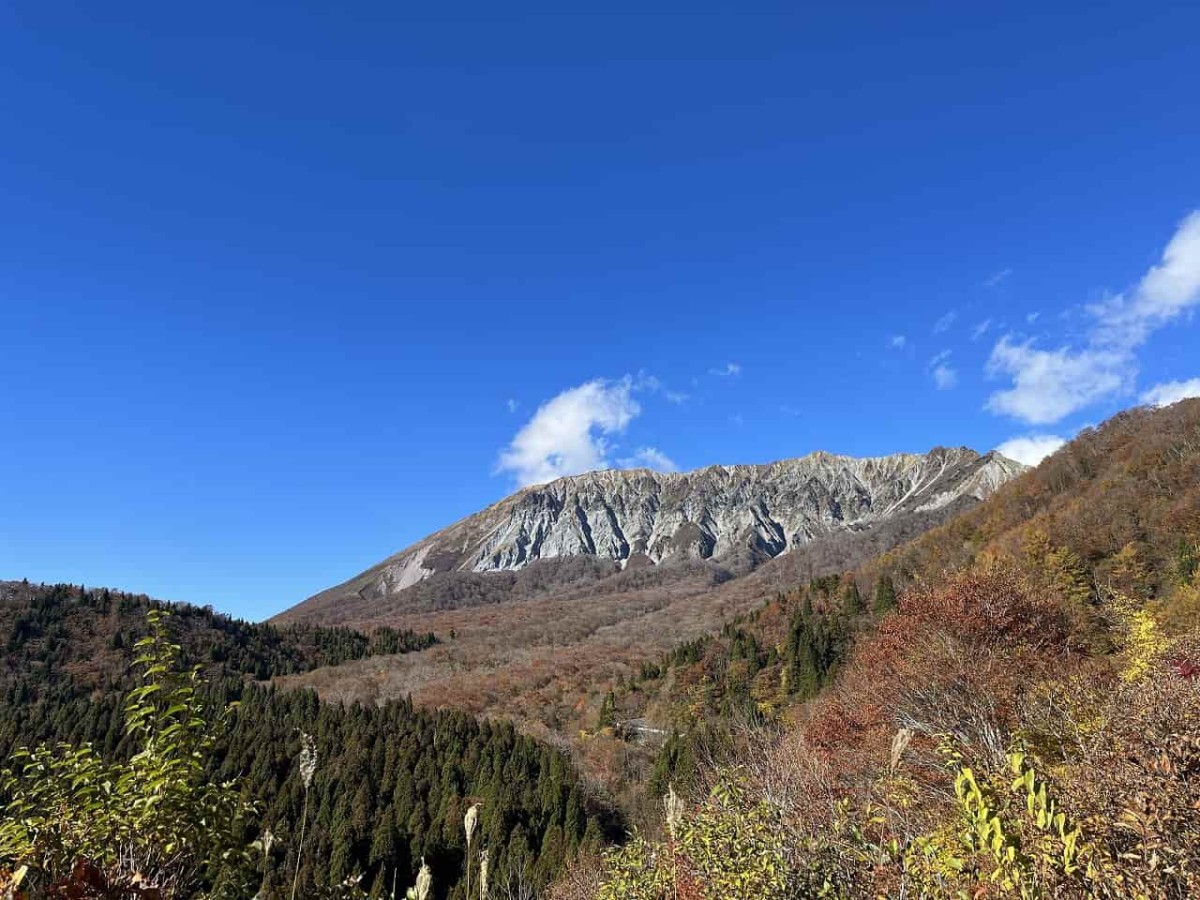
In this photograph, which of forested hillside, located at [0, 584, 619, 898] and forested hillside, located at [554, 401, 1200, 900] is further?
forested hillside, located at [0, 584, 619, 898]

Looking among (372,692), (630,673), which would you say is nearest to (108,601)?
(372,692)

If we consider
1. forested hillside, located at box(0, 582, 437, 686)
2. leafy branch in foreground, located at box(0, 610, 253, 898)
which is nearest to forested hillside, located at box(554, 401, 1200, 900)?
leafy branch in foreground, located at box(0, 610, 253, 898)

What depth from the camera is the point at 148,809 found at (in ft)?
14.2

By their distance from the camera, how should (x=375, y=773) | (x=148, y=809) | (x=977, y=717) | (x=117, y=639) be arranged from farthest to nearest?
(x=117, y=639) → (x=375, y=773) → (x=977, y=717) → (x=148, y=809)

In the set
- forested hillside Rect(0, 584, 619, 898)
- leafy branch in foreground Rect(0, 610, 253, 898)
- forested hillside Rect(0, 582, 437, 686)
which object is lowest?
forested hillside Rect(0, 584, 619, 898)

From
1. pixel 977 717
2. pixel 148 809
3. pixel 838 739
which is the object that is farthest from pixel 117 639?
pixel 148 809

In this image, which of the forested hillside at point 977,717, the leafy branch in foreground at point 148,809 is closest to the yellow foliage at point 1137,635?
the forested hillside at point 977,717

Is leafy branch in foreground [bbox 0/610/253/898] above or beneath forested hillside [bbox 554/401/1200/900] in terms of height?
above

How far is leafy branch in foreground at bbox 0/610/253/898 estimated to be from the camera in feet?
13.6

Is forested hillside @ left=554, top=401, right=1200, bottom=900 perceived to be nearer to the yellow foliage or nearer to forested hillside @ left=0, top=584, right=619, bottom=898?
the yellow foliage

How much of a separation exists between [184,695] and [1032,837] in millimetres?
6021

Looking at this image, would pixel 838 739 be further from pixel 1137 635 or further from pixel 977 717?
pixel 977 717

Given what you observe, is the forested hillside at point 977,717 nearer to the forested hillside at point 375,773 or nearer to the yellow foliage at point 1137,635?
the yellow foliage at point 1137,635

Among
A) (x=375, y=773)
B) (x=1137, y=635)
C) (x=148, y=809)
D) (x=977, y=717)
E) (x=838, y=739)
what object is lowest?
(x=375, y=773)
